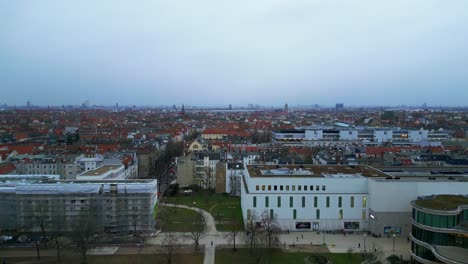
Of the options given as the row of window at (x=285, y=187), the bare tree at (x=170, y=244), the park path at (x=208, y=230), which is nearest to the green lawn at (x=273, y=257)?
the park path at (x=208, y=230)

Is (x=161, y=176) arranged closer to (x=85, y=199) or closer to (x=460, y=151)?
(x=85, y=199)

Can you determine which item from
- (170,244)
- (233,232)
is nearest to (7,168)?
(170,244)

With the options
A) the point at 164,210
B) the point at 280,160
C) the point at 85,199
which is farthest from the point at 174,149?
the point at 85,199

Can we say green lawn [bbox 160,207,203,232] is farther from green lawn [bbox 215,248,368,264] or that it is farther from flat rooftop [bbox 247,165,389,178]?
flat rooftop [bbox 247,165,389,178]

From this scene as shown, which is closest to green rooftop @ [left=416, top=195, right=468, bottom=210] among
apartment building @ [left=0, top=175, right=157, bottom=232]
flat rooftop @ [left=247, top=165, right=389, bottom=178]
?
flat rooftop @ [left=247, top=165, right=389, bottom=178]

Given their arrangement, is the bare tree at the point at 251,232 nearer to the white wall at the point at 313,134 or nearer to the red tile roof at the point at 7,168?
the red tile roof at the point at 7,168
